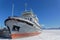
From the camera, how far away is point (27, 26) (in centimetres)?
2517

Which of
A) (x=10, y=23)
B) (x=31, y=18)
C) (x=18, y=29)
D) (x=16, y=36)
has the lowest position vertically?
(x=16, y=36)

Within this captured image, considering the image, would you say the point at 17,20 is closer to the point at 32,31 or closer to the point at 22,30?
the point at 22,30

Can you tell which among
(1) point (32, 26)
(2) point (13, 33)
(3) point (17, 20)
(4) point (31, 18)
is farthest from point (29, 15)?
(2) point (13, 33)

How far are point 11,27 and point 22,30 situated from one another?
2569mm

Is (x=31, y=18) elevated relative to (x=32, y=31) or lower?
elevated

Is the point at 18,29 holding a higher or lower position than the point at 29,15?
lower

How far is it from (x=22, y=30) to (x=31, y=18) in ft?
19.4

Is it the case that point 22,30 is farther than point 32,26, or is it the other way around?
point 32,26

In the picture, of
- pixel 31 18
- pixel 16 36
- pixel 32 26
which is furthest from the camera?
pixel 31 18

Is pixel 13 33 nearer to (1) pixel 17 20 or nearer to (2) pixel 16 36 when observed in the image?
(2) pixel 16 36

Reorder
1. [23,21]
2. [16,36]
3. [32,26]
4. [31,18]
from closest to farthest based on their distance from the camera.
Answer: [16,36], [23,21], [32,26], [31,18]

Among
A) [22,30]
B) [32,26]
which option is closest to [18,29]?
[22,30]

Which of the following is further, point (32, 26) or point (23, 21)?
point (32, 26)

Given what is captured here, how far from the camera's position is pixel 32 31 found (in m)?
26.8
